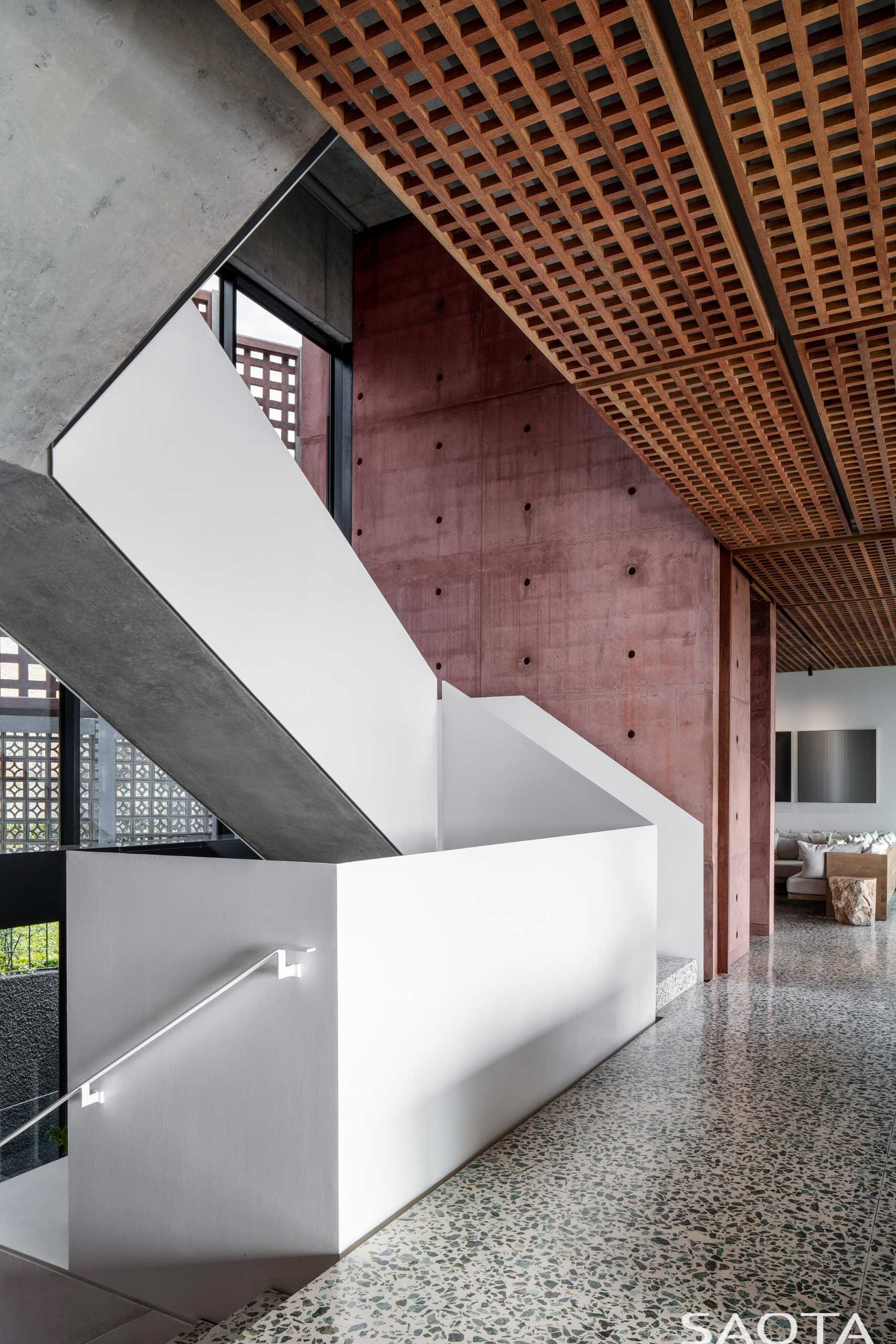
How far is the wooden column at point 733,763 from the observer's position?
277 inches

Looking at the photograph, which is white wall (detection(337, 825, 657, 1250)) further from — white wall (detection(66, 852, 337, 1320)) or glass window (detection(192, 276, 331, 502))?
glass window (detection(192, 276, 331, 502))

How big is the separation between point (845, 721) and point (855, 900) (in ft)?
17.5

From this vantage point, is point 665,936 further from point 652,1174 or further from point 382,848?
point 652,1174

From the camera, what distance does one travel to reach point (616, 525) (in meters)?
7.39

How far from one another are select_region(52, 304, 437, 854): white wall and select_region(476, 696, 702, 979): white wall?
254cm

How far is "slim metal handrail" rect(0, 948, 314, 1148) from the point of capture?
294 centimetres

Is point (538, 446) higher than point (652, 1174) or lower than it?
higher

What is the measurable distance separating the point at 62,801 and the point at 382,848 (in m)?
2.08

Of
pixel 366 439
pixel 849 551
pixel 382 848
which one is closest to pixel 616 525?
pixel 849 551

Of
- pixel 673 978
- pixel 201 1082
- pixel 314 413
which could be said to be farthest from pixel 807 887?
pixel 201 1082

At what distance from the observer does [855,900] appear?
30.9 feet

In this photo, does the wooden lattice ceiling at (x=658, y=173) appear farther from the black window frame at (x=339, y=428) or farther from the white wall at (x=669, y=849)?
the black window frame at (x=339, y=428)

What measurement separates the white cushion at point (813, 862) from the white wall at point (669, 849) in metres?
Answer: 4.43

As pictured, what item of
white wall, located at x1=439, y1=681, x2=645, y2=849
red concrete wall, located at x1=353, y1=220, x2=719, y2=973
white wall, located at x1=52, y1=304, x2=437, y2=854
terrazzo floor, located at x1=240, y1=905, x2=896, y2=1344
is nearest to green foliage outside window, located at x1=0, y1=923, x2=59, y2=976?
white wall, located at x1=52, y1=304, x2=437, y2=854
